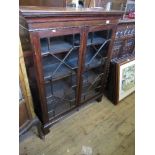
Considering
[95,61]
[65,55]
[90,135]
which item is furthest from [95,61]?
[90,135]

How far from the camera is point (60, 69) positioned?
1.38 meters

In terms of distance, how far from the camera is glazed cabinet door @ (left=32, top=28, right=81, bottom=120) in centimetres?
113

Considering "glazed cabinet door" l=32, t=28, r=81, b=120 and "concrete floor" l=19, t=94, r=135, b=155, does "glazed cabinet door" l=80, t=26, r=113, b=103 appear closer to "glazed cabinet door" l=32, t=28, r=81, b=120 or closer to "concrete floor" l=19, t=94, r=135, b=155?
"glazed cabinet door" l=32, t=28, r=81, b=120

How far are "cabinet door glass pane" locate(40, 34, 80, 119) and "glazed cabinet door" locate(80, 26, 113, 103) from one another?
130 millimetres

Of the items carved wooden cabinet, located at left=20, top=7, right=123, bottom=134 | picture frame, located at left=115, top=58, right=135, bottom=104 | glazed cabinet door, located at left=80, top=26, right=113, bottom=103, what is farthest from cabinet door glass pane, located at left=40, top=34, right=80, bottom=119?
picture frame, located at left=115, top=58, right=135, bottom=104

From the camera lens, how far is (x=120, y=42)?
2062mm

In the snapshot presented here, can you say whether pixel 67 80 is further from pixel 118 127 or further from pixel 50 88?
pixel 118 127

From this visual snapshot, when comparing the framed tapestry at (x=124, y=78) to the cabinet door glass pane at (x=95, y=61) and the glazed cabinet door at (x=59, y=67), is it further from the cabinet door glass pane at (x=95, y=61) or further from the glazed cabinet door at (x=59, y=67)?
the glazed cabinet door at (x=59, y=67)

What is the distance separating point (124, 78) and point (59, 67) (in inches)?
37.7

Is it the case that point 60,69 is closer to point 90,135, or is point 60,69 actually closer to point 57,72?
point 57,72

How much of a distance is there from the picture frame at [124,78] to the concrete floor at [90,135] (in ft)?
0.69

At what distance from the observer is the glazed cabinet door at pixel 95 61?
1.41 m
